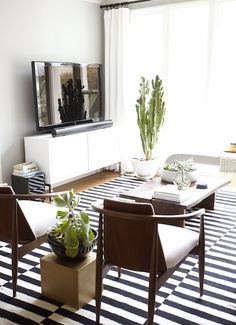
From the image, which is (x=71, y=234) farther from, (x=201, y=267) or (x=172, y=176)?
(x=172, y=176)

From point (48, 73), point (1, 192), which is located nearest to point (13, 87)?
point (48, 73)

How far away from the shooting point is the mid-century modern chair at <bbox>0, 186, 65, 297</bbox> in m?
2.26

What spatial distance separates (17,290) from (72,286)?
434 mm

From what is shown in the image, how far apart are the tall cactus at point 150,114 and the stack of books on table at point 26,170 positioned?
1580 mm

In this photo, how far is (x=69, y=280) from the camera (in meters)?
2.21

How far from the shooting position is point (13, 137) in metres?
4.36

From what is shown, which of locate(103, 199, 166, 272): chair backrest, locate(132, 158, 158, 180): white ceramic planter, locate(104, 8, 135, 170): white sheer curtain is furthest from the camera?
locate(104, 8, 135, 170): white sheer curtain

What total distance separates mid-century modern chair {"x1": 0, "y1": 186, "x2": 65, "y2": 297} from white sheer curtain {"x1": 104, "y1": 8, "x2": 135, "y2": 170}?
10.3 feet

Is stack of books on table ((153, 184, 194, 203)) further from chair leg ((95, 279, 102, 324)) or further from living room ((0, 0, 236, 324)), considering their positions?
living room ((0, 0, 236, 324))

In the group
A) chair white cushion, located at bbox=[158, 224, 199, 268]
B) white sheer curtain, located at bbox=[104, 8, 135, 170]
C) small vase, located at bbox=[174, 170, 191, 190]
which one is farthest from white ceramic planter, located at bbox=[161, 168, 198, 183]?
white sheer curtain, located at bbox=[104, 8, 135, 170]

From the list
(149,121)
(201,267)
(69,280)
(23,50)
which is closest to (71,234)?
(69,280)

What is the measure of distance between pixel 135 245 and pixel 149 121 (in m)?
3.26

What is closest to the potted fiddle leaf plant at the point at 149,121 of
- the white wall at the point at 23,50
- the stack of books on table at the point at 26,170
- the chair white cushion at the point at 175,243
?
the white wall at the point at 23,50

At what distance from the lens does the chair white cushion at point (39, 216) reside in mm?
2445
